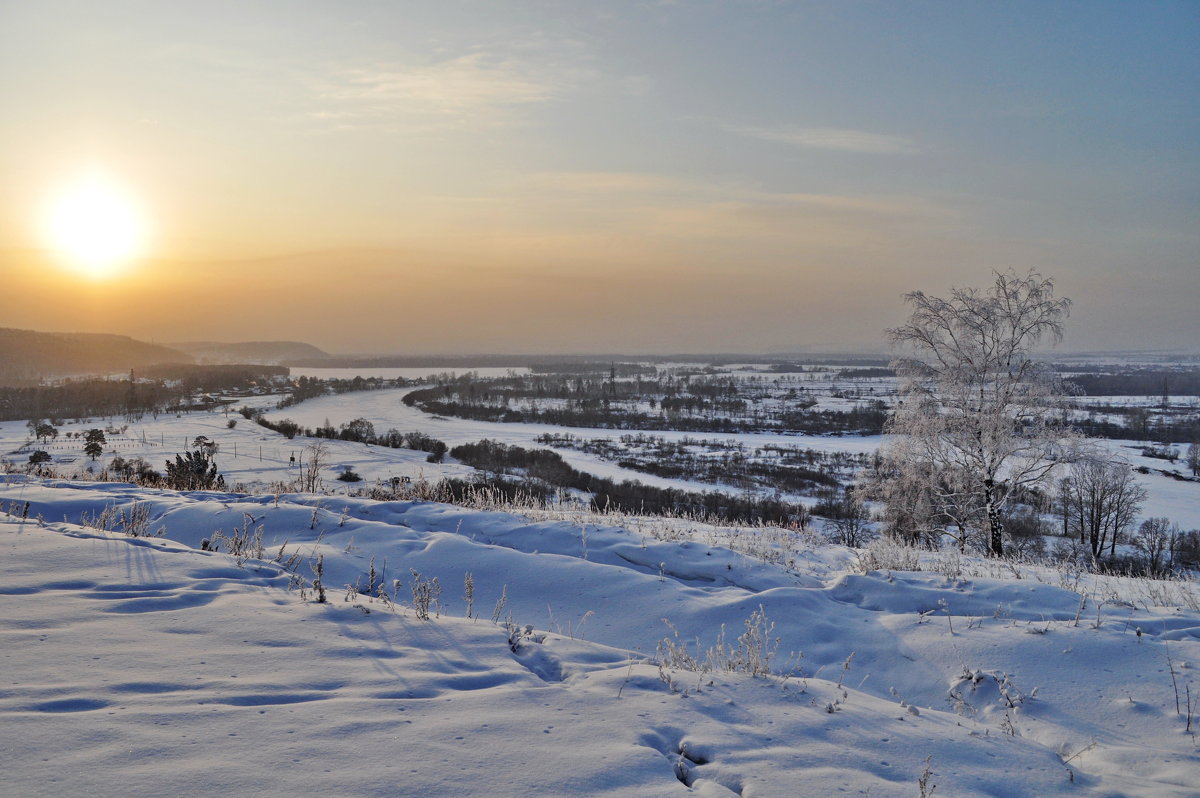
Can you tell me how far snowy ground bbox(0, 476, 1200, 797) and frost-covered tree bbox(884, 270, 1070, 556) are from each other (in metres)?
12.9

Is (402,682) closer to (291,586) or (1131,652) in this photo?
(291,586)

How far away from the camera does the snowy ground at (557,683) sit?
8.87ft

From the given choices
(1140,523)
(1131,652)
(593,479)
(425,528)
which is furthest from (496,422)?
(1131,652)

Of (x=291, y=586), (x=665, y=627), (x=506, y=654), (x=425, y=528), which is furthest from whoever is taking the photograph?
(x=425, y=528)

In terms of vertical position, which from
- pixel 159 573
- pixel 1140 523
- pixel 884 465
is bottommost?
pixel 1140 523

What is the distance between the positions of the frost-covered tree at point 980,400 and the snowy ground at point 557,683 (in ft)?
42.4

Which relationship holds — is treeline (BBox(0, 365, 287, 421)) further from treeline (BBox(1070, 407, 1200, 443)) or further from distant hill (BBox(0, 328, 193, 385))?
treeline (BBox(1070, 407, 1200, 443))

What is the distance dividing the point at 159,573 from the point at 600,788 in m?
4.38

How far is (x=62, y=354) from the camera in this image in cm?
16525

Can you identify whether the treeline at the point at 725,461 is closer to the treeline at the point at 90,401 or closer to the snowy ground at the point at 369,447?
the snowy ground at the point at 369,447

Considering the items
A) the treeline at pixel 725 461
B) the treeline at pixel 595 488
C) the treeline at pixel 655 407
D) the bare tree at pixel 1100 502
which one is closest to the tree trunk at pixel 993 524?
the bare tree at pixel 1100 502

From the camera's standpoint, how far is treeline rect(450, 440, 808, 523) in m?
35.9

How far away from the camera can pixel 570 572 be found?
6965mm

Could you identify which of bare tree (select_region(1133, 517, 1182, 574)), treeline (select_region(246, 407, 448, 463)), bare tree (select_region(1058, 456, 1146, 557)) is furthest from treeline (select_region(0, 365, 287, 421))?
bare tree (select_region(1133, 517, 1182, 574))
